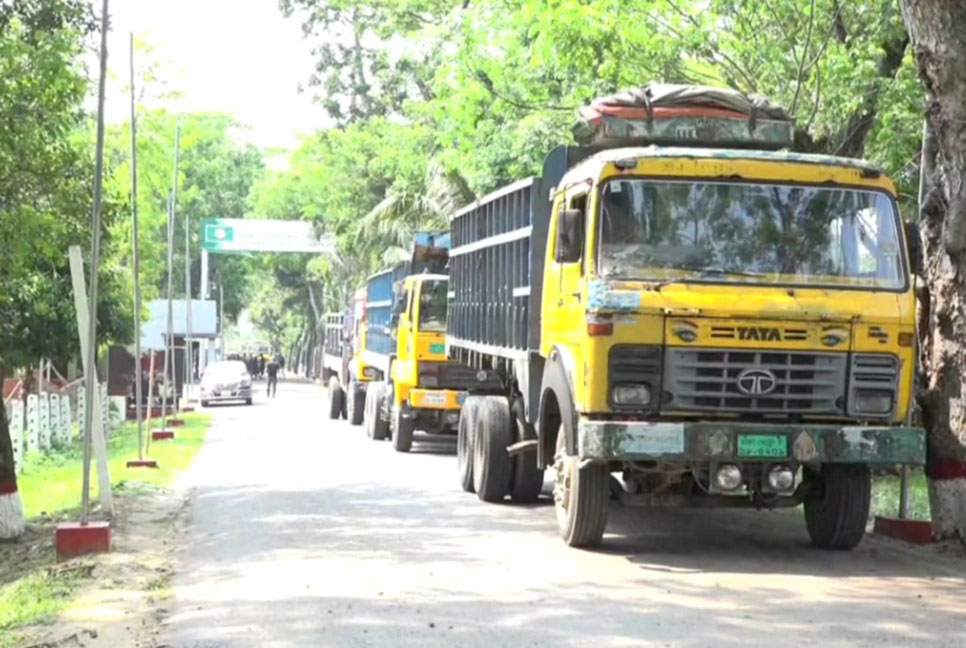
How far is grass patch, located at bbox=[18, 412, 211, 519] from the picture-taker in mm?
17578

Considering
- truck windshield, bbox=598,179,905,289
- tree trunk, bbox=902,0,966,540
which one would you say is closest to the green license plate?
truck windshield, bbox=598,179,905,289

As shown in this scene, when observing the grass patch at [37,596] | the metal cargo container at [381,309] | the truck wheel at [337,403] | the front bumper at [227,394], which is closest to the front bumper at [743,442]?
the grass patch at [37,596]

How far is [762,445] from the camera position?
9820 mm

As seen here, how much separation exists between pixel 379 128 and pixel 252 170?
28640 mm

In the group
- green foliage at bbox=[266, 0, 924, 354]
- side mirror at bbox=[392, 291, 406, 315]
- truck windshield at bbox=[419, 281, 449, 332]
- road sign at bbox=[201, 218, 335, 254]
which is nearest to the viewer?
green foliage at bbox=[266, 0, 924, 354]

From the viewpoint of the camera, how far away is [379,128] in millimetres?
43250

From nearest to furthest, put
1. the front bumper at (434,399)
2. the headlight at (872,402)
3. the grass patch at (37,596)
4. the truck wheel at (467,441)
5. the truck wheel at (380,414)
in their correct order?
1. the grass patch at (37,596)
2. the headlight at (872,402)
3. the truck wheel at (467,441)
4. the front bumper at (434,399)
5. the truck wheel at (380,414)

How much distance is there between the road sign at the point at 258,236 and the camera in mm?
58781

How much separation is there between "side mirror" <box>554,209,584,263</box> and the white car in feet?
117

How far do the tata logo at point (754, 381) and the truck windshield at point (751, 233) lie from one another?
2.23ft

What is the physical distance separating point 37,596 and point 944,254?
7.33m

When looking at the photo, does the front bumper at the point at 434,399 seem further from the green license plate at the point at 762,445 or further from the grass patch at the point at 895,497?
the green license plate at the point at 762,445

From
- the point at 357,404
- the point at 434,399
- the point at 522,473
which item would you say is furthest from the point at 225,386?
the point at 522,473

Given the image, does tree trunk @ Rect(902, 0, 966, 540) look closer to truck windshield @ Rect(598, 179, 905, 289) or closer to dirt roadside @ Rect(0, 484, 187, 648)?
truck windshield @ Rect(598, 179, 905, 289)
